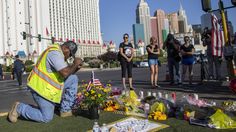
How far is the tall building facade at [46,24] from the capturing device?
379ft

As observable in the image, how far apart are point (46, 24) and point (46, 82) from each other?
403 ft

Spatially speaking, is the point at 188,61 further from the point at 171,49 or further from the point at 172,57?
the point at 171,49

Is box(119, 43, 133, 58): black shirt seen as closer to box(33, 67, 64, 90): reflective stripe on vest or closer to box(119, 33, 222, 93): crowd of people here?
box(119, 33, 222, 93): crowd of people

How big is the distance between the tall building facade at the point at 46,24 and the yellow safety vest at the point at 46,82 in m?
83.7

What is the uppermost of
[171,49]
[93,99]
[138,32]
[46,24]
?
[138,32]

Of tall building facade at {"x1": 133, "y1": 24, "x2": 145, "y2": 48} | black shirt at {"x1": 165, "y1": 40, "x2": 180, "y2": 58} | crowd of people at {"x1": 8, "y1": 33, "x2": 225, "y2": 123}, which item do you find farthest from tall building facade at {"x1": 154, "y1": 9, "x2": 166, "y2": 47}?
crowd of people at {"x1": 8, "y1": 33, "x2": 225, "y2": 123}

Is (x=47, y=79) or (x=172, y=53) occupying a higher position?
(x=172, y=53)

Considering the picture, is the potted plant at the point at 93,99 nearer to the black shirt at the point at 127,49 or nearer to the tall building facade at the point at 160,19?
the black shirt at the point at 127,49

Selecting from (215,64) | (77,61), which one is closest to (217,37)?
(215,64)

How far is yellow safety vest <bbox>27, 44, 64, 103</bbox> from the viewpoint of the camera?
21.2 ft

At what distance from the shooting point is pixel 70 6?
5846 inches

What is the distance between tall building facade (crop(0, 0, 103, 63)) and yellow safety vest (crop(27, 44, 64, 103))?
275 feet

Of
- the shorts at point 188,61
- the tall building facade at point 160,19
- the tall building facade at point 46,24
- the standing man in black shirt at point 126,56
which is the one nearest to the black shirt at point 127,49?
the standing man in black shirt at point 126,56

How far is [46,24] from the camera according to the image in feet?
413
